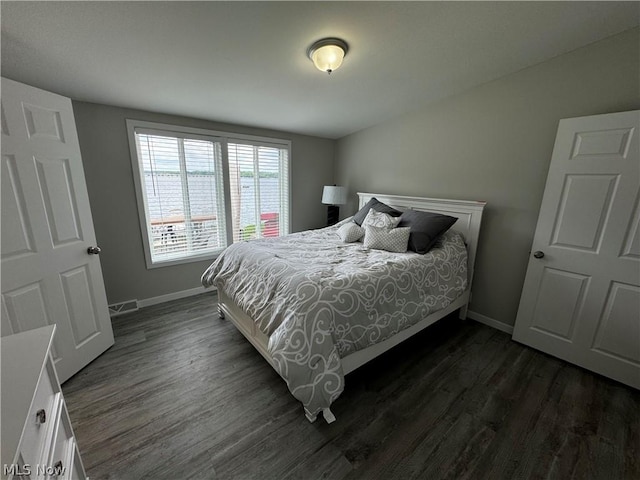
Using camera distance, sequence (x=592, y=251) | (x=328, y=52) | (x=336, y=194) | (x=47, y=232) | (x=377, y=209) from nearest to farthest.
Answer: (x=47, y=232) → (x=328, y=52) → (x=592, y=251) → (x=377, y=209) → (x=336, y=194)

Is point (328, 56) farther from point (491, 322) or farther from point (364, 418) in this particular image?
point (491, 322)

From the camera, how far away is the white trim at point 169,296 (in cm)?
296

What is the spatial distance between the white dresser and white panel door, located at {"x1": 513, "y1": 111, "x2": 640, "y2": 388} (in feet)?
10.1

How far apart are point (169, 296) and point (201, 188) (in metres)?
1.39

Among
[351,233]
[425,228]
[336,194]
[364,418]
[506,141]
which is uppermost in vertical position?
[506,141]

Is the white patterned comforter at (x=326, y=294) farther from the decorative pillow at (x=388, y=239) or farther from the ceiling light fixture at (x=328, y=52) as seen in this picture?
the ceiling light fixture at (x=328, y=52)

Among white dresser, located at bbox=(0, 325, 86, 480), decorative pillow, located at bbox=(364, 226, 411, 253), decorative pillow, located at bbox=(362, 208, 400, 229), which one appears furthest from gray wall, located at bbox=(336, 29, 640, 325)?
white dresser, located at bbox=(0, 325, 86, 480)

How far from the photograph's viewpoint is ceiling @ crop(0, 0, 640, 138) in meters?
1.51

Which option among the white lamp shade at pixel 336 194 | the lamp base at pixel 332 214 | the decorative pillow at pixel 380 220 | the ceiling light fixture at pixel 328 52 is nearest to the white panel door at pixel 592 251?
the decorative pillow at pixel 380 220

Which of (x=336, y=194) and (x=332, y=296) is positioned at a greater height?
(x=336, y=194)

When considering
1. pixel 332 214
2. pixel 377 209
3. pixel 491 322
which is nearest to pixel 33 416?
pixel 377 209

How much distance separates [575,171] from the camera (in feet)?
6.55

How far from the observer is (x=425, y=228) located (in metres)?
2.51

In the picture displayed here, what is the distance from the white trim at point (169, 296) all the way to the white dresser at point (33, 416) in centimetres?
217
